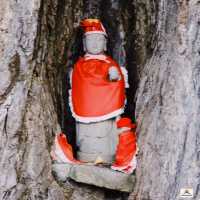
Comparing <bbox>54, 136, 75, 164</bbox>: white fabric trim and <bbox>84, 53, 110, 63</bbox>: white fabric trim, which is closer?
<bbox>54, 136, 75, 164</bbox>: white fabric trim

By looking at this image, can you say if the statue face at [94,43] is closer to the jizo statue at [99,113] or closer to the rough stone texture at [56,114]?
the jizo statue at [99,113]

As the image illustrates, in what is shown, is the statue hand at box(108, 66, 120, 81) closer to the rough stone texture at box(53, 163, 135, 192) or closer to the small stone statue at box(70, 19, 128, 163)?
the small stone statue at box(70, 19, 128, 163)

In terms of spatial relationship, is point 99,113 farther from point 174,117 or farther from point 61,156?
point 174,117

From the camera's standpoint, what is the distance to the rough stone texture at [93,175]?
3578 millimetres

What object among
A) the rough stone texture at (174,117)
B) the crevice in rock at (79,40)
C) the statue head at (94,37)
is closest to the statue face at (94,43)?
the statue head at (94,37)

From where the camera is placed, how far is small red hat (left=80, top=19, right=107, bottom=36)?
12.9 ft

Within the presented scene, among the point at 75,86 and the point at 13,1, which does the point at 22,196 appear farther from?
the point at 13,1

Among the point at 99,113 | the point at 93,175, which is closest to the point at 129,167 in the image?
the point at 93,175

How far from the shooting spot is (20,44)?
3.45 meters

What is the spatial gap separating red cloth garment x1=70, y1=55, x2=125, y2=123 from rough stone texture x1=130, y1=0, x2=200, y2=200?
272 millimetres

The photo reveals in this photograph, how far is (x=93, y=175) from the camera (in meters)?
3.59

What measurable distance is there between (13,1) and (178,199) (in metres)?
1.63

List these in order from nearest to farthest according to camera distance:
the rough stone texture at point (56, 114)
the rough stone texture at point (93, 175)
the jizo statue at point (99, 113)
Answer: the rough stone texture at point (56, 114) < the rough stone texture at point (93, 175) < the jizo statue at point (99, 113)

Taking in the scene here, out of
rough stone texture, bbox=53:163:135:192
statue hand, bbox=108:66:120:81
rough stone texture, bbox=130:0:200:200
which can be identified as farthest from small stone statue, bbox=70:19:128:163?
rough stone texture, bbox=130:0:200:200
